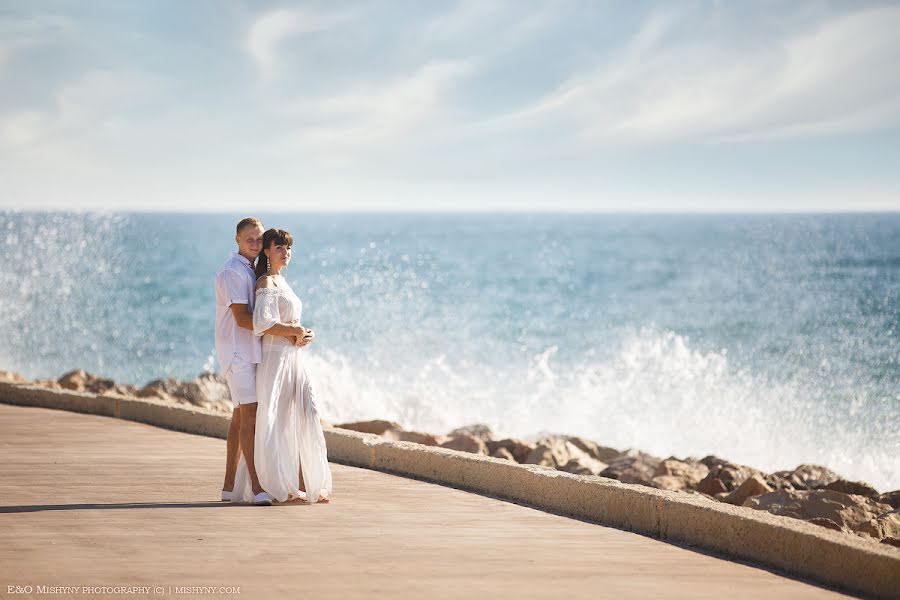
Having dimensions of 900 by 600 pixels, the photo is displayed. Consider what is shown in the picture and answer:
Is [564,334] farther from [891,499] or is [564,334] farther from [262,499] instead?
[262,499]

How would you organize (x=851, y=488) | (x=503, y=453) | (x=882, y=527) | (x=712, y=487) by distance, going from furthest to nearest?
(x=503, y=453) < (x=712, y=487) < (x=851, y=488) < (x=882, y=527)

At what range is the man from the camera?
7.19 m

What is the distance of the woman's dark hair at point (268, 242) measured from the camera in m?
7.12

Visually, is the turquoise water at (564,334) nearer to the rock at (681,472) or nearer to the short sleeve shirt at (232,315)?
the rock at (681,472)

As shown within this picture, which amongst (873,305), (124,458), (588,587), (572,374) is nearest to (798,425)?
(572,374)

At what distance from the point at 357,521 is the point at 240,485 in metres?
0.96

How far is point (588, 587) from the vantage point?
527 cm

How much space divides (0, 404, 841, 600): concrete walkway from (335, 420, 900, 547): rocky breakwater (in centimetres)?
195

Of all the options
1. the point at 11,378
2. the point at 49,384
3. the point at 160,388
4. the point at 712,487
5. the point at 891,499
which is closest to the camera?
the point at 891,499

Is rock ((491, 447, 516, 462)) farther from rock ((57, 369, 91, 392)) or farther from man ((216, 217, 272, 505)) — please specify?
rock ((57, 369, 91, 392))

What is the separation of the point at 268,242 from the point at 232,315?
523 millimetres

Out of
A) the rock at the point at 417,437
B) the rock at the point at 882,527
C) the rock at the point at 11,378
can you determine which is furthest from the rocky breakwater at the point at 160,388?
the rock at the point at 882,527

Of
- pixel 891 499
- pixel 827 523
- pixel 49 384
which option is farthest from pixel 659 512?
pixel 49 384

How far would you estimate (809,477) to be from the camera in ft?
40.9
